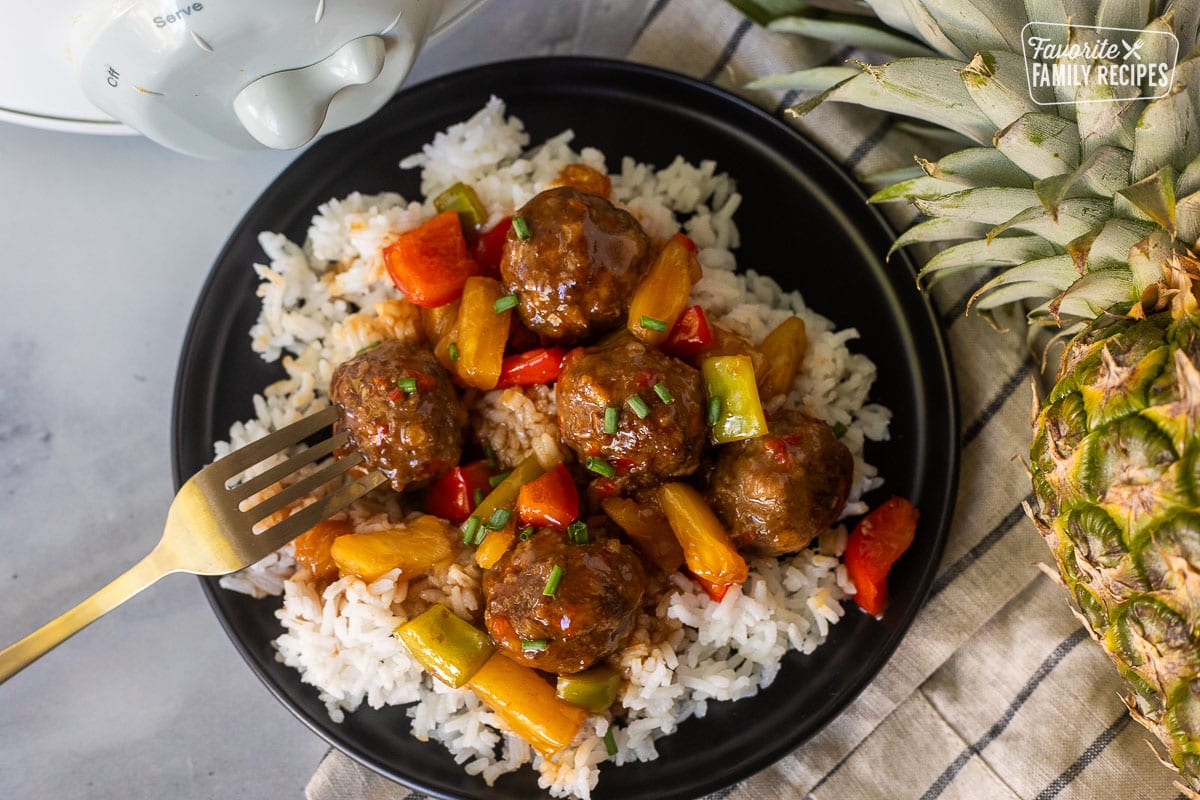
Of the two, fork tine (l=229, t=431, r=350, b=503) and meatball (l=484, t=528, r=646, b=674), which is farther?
fork tine (l=229, t=431, r=350, b=503)

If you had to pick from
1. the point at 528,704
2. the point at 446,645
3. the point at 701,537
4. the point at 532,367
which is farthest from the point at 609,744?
the point at 532,367

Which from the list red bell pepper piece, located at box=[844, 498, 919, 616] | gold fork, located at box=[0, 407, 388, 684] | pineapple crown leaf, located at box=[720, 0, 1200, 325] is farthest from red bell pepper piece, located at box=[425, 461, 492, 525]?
pineapple crown leaf, located at box=[720, 0, 1200, 325]

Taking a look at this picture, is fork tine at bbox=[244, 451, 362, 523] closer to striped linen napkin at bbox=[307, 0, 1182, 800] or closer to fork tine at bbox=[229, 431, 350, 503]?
fork tine at bbox=[229, 431, 350, 503]

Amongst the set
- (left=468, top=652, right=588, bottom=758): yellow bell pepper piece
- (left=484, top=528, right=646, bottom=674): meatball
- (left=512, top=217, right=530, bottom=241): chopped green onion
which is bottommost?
(left=468, top=652, right=588, bottom=758): yellow bell pepper piece

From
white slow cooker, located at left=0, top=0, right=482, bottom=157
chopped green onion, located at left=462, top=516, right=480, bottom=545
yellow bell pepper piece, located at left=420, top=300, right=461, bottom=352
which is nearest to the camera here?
white slow cooker, located at left=0, top=0, right=482, bottom=157

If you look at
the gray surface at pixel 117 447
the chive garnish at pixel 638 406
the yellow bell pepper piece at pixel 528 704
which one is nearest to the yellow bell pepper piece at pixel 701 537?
the chive garnish at pixel 638 406

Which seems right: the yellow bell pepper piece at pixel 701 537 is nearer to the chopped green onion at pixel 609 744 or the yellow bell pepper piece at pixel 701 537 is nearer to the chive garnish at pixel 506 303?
the chopped green onion at pixel 609 744

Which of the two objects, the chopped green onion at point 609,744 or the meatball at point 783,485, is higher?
the meatball at point 783,485
